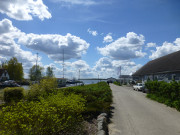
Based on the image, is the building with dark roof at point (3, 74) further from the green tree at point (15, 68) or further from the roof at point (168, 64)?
the roof at point (168, 64)

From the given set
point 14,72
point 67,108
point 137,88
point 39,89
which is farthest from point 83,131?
point 14,72

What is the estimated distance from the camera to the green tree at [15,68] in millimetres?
62750

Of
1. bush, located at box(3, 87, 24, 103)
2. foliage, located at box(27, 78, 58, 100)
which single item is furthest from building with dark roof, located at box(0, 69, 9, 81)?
bush, located at box(3, 87, 24, 103)

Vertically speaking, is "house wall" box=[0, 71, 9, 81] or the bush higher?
"house wall" box=[0, 71, 9, 81]

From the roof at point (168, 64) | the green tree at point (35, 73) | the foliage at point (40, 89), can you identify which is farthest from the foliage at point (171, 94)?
the green tree at point (35, 73)

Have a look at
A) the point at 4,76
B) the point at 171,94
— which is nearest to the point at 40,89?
the point at 171,94

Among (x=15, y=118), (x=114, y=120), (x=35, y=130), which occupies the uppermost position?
(x=15, y=118)

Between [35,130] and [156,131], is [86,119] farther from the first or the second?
Answer: [35,130]

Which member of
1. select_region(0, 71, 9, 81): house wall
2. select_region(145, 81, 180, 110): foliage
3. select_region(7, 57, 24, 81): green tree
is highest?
select_region(7, 57, 24, 81): green tree

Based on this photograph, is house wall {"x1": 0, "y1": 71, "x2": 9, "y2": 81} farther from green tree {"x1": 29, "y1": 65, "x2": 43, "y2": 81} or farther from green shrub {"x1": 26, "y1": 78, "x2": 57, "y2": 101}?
green shrub {"x1": 26, "y1": 78, "x2": 57, "y2": 101}

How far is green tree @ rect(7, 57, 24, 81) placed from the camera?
6275 cm

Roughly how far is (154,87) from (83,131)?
13.5 meters

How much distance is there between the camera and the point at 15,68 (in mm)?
62719

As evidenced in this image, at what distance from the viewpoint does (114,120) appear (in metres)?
8.54
